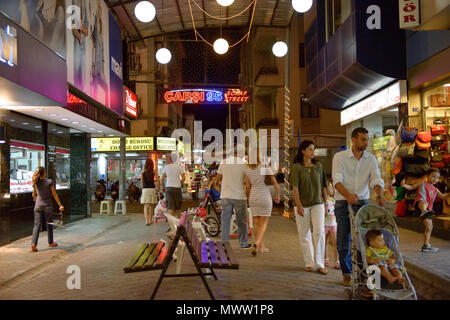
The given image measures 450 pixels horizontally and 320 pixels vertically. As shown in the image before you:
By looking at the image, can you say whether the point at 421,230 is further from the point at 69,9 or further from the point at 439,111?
the point at 69,9

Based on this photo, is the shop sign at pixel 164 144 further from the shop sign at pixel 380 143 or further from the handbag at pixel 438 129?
the handbag at pixel 438 129

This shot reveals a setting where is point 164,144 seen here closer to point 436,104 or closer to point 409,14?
point 436,104

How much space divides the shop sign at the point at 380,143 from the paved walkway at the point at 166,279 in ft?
10.7

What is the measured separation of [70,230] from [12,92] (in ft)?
18.3

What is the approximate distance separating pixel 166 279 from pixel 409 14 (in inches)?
262

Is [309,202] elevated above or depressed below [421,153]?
below

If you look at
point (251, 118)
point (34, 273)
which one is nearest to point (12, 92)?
point (34, 273)

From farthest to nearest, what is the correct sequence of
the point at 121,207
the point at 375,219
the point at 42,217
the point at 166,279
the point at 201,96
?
1. the point at 121,207
2. the point at 201,96
3. the point at 42,217
4. the point at 166,279
5. the point at 375,219

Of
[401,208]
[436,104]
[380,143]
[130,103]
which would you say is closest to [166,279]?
[401,208]

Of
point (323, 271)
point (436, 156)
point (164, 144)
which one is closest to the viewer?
point (323, 271)

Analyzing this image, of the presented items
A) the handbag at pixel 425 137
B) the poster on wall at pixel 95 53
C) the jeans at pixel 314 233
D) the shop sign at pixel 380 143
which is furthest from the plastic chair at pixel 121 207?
the jeans at pixel 314 233

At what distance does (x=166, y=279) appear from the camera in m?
6.21

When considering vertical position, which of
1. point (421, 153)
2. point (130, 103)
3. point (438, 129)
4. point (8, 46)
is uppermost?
point (130, 103)

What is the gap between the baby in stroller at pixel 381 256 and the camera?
468 cm
